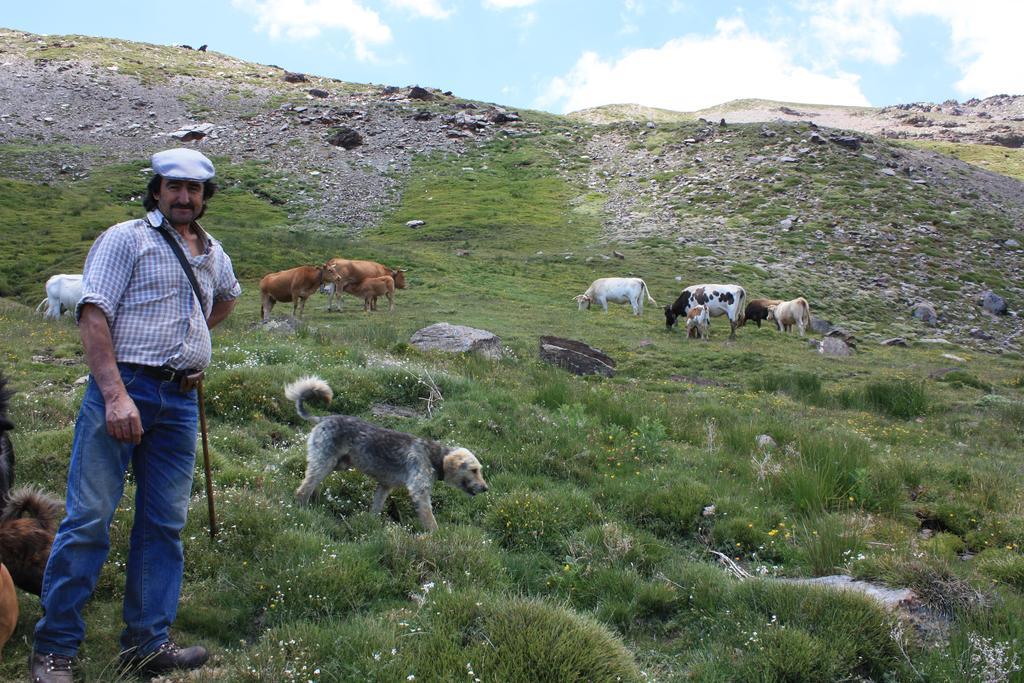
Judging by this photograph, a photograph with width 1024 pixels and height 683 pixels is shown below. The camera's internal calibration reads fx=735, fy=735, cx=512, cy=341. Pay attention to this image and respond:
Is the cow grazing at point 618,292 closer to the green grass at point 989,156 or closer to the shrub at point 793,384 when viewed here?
the shrub at point 793,384

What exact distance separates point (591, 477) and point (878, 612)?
3488mm

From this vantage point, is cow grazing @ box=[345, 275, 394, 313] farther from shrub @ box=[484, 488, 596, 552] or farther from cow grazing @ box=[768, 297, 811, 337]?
shrub @ box=[484, 488, 596, 552]

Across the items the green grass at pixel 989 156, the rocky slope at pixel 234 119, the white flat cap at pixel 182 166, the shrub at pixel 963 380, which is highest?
the green grass at pixel 989 156

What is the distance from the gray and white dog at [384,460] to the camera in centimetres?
655

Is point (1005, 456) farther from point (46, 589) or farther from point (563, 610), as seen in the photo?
point (46, 589)

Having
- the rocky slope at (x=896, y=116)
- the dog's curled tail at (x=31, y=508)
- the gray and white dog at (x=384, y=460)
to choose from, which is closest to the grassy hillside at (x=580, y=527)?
the gray and white dog at (x=384, y=460)

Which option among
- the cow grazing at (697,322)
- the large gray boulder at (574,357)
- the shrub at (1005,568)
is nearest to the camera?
the shrub at (1005,568)

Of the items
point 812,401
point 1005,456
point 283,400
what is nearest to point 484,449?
point 283,400

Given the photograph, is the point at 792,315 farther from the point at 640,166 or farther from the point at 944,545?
the point at 640,166

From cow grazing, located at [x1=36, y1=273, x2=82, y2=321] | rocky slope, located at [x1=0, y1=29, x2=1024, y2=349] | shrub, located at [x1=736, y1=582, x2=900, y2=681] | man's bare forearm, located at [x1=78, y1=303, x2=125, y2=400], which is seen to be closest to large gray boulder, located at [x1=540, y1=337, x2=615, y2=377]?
shrub, located at [x1=736, y1=582, x2=900, y2=681]

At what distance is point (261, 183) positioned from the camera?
51031 millimetres

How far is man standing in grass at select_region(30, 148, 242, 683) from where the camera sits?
3.85 meters

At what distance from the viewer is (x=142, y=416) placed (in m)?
4.03

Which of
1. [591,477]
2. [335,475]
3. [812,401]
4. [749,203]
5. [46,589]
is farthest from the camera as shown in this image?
[749,203]
